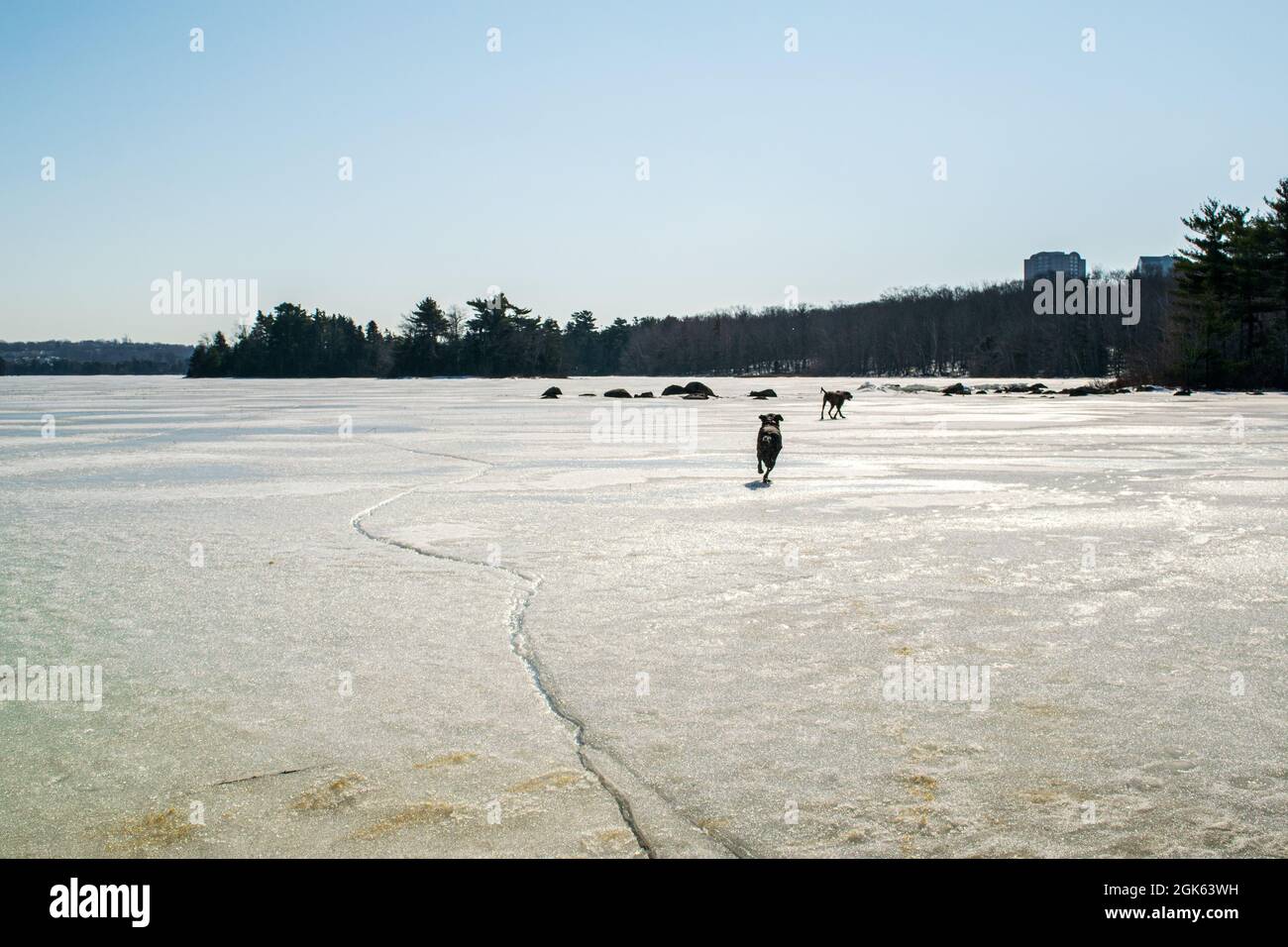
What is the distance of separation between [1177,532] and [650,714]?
5147 mm

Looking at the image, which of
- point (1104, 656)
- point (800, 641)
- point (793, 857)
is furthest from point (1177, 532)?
point (793, 857)

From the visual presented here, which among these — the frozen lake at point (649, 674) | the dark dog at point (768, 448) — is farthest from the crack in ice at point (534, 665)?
the dark dog at point (768, 448)

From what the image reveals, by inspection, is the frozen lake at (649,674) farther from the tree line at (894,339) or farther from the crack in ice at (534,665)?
the tree line at (894,339)

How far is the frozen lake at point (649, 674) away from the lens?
2457 millimetres

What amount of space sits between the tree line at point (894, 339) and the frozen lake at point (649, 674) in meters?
45.4

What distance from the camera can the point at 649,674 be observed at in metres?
3.69

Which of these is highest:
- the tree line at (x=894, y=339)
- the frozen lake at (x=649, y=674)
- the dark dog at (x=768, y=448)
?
the tree line at (x=894, y=339)

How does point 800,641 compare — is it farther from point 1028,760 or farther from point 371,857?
point 371,857

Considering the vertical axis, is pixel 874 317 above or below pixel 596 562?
above

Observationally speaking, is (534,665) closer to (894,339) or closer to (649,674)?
(649,674)

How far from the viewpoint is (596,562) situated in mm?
5906

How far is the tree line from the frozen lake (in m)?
45.4

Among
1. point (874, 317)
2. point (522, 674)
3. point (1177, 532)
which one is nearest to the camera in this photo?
point (522, 674)
